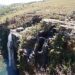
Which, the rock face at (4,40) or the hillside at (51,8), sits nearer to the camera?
the hillside at (51,8)

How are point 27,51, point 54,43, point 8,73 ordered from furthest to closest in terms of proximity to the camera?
1. point 8,73
2. point 27,51
3. point 54,43

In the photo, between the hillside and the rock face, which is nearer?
the hillside

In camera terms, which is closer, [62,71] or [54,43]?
[62,71]

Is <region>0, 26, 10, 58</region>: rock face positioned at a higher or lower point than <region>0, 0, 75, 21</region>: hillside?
lower

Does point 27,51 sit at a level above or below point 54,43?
below

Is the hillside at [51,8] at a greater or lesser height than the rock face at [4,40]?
greater

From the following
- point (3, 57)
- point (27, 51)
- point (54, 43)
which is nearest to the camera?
point (54, 43)

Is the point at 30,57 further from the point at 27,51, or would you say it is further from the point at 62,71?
the point at 62,71

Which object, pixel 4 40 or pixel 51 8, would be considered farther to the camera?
pixel 4 40

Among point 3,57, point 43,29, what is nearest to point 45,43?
point 43,29

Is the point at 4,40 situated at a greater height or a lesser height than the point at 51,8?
lesser

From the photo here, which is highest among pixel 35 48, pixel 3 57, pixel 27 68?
pixel 35 48
